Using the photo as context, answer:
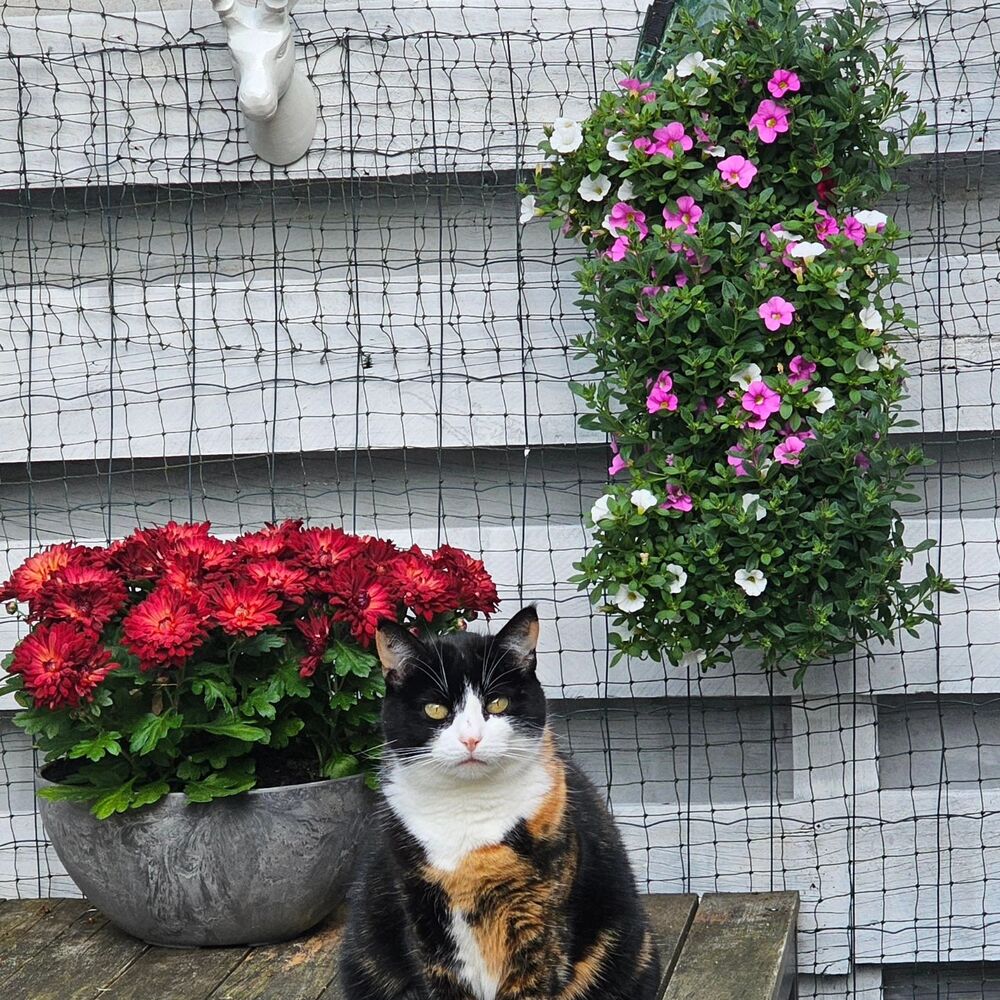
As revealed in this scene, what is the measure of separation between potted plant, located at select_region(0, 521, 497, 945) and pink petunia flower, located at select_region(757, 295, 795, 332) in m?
0.79

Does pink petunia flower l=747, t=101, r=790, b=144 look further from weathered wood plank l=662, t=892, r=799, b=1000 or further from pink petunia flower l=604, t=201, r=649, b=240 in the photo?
weathered wood plank l=662, t=892, r=799, b=1000

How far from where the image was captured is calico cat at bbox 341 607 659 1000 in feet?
6.52

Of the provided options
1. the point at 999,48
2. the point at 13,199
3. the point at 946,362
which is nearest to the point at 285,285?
the point at 13,199

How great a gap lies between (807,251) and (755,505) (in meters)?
0.49

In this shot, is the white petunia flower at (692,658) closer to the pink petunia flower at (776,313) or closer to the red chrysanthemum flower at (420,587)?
the red chrysanthemum flower at (420,587)

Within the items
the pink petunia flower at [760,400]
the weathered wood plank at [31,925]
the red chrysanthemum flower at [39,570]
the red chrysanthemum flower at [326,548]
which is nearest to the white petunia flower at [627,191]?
the pink petunia flower at [760,400]

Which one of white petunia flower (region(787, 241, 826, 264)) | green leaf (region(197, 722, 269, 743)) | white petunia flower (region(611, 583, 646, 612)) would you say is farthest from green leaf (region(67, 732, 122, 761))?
white petunia flower (region(787, 241, 826, 264))

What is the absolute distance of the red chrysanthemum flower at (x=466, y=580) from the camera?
8.58 feet

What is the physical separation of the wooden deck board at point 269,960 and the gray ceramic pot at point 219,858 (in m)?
0.07

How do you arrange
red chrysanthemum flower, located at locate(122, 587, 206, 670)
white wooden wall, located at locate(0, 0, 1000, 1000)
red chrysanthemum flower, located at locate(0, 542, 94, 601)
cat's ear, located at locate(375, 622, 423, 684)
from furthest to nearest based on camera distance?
white wooden wall, located at locate(0, 0, 1000, 1000) < red chrysanthemum flower, located at locate(0, 542, 94, 601) < red chrysanthemum flower, located at locate(122, 587, 206, 670) < cat's ear, located at locate(375, 622, 423, 684)

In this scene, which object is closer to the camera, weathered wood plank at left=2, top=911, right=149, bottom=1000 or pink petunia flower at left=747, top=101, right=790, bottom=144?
weathered wood plank at left=2, top=911, right=149, bottom=1000

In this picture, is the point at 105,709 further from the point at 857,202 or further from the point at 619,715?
the point at 857,202

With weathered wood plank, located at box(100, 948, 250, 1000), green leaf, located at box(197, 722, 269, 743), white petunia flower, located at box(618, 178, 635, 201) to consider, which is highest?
white petunia flower, located at box(618, 178, 635, 201)

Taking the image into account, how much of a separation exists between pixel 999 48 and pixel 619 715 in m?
1.71
